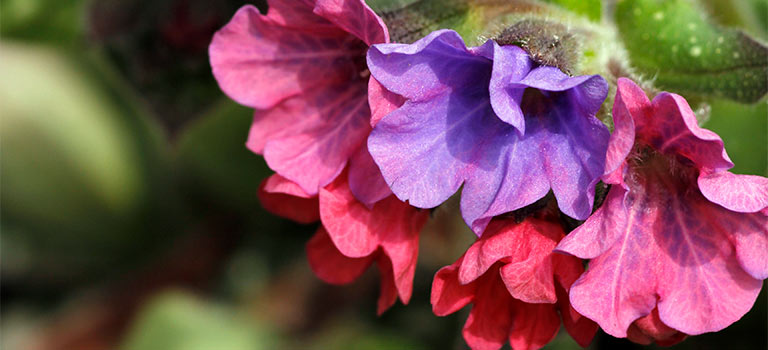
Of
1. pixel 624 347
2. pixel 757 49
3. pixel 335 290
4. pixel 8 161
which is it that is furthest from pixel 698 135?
pixel 8 161

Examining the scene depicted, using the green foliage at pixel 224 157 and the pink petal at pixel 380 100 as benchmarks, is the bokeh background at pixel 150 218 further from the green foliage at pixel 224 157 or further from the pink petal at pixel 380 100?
the pink petal at pixel 380 100

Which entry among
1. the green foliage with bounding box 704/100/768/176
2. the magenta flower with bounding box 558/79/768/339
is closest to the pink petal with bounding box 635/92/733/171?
the magenta flower with bounding box 558/79/768/339

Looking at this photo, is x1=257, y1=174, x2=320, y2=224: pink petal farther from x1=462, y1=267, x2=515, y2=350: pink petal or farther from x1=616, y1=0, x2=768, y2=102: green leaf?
x1=616, y1=0, x2=768, y2=102: green leaf

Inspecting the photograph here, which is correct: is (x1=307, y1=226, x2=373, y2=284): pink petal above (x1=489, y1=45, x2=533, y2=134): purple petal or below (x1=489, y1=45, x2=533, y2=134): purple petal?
below

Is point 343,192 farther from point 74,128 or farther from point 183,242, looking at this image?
point 183,242

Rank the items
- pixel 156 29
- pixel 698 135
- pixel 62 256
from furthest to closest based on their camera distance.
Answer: pixel 62 256, pixel 156 29, pixel 698 135

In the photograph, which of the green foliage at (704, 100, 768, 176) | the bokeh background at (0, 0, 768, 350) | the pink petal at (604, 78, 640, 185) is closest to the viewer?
the pink petal at (604, 78, 640, 185)

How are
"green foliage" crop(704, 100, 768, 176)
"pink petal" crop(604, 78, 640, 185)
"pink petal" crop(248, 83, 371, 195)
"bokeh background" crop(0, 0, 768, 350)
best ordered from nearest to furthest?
"pink petal" crop(604, 78, 640, 185) < "pink petal" crop(248, 83, 371, 195) < "green foliage" crop(704, 100, 768, 176) < "bokeh background" crop(0, 0, 768, 350)

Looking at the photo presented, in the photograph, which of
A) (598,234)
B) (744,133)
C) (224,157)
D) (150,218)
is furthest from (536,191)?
(150,218)
